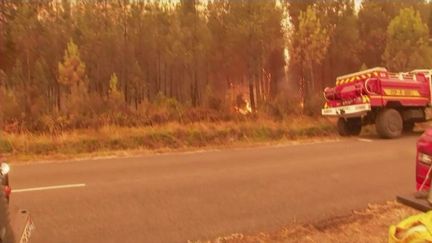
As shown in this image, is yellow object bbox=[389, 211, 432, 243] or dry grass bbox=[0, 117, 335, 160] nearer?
yellow object bbox=[389, 211, 432, 243]

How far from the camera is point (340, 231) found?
15.0 feet

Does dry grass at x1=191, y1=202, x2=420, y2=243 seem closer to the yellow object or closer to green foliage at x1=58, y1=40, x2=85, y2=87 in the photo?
the yellow object

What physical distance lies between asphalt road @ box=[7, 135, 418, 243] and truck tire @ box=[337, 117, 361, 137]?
4004 millimetres

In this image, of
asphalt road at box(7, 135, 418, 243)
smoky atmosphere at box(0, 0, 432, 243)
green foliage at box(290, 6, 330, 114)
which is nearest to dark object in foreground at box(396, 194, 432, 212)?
smoky atmosphere at box(0, 0, 432, 243)

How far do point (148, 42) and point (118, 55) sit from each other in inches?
78.7

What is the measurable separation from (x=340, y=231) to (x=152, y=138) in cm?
929

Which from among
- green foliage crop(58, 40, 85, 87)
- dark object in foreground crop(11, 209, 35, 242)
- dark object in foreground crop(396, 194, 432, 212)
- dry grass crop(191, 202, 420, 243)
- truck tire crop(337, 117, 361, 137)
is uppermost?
green foliage crop(58, 40, 85, 87)

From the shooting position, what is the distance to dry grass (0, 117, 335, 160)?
1213cm

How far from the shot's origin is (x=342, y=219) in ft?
16.6

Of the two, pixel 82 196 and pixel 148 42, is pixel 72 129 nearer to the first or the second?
pixel 82 196

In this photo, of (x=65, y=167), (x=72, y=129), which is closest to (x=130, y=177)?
(x=65, y=167)

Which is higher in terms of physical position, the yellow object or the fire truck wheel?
the yellow object

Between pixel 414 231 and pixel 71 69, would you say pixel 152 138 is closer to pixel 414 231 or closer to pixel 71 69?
pixel 414 231

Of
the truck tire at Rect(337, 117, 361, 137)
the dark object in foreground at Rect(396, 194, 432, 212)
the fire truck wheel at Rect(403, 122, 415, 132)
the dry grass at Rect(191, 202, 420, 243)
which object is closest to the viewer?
the dark object in foreground at Rect(396, 194, 432, 212)
